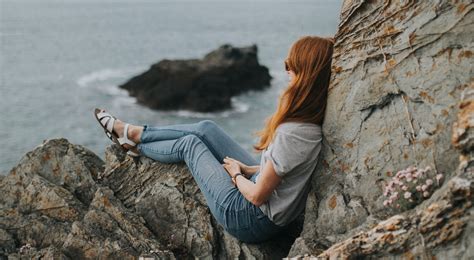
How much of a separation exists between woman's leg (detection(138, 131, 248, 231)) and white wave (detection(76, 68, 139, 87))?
4393 cm

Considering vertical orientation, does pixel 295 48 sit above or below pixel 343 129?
above

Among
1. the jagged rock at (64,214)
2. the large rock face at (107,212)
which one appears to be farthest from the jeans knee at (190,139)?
the jagged rock at (64,214)

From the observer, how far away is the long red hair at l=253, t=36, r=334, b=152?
6.77 metres

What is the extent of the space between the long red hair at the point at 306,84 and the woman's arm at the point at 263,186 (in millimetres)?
400

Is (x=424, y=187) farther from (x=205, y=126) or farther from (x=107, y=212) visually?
(x=107, y=212)

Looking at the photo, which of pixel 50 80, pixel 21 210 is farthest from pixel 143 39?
pixel 21 210

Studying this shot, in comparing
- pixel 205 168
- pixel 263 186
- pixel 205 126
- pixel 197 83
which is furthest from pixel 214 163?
pixel 197 83

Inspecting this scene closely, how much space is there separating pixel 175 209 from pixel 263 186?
6.51 feet

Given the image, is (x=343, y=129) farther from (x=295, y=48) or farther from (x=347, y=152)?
(x=295, y=48)

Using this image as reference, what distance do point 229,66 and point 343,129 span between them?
38443 mm

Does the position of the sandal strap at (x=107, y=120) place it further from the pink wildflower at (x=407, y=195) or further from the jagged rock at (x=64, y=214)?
the pink wildflower at (x=407, y=195)

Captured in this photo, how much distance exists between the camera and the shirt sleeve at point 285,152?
6.70 meters

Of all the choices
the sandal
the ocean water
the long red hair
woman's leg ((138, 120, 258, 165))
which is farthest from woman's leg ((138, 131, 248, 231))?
the ocean water

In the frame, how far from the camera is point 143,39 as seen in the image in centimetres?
9444
